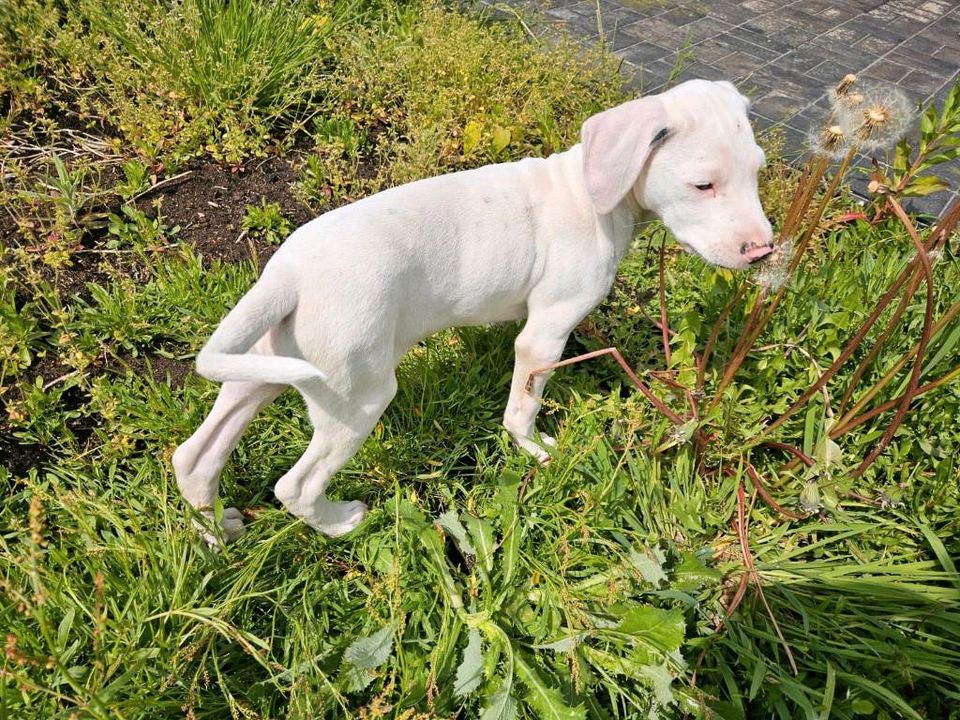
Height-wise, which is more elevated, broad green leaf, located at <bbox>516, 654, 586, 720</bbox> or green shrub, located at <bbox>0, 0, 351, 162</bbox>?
green shrub, located at <bbox>0, 0, 351, 162</bbox>

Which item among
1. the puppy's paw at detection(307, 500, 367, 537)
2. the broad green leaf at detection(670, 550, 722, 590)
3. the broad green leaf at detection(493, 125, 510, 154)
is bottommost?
the broad green leaf at detection(670, 550, 722, 590)

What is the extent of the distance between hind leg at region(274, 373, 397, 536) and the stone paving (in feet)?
12.8

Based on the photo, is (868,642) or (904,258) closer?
(868,642)

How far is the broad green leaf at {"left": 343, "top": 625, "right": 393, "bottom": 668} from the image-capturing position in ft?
6.87

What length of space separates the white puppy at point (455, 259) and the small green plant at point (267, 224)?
1.67m

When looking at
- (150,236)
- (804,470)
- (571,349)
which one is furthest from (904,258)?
(150,236)

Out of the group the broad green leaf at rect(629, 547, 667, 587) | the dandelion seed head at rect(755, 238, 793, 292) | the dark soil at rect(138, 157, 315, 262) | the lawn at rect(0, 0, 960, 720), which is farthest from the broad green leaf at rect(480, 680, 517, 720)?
the dark soil at rect(138, 157, 315, 262)

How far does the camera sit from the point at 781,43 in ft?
20.2

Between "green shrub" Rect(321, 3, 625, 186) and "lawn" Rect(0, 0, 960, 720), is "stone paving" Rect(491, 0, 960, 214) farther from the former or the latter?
"lawn" Rect(0, 0, 960, 720)

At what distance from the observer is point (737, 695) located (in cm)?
218

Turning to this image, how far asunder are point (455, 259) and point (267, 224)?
6.21 feet

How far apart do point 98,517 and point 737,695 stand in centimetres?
224

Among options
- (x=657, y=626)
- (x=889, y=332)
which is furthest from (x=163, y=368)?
(x=889, y=332)

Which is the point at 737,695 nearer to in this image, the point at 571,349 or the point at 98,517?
the point at 571,349
